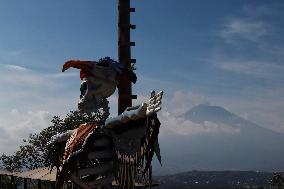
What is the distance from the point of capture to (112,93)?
932 centimetres

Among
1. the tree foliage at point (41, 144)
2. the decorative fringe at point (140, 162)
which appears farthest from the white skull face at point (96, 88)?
the tree foliage at point (41, 144)

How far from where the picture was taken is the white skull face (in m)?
8.97

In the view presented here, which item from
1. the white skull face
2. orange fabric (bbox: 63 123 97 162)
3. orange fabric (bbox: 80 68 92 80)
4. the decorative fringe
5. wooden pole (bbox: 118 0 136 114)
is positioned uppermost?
wooden pole (bbox: 118 0 136 114)

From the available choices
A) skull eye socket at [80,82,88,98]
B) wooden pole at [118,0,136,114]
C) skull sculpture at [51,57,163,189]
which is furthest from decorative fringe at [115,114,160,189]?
wooden pole at [118,0,136,114]

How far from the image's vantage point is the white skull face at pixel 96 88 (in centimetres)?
897

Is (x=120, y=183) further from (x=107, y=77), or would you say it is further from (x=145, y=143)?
(x=107, y=77)

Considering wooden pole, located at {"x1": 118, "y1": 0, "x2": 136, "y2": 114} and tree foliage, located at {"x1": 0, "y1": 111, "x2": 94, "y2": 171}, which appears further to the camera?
tree foliage, located at {"x1": 0, "y1": 111, "x2": 94, "y2": 171}

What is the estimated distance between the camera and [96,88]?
916cm

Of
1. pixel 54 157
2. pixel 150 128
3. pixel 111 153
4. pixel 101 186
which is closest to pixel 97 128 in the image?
pixel 111 153

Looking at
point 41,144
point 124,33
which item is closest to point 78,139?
point 124,33

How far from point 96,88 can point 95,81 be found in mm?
149

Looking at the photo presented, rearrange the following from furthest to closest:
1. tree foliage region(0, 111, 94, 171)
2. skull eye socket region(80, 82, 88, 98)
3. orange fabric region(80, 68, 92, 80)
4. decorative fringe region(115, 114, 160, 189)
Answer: tree foliage region(0, 111, 94, 171), skull eye socket region(80, 82, 88, 98), orange fabric region(80, 68, 92, 80), decorative fringe region(115, 114, 160, 189)

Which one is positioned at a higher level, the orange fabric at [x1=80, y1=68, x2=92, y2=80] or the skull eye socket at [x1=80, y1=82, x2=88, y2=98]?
the orange fabric at [x1=80, y1=68, x2=92, y2=80]

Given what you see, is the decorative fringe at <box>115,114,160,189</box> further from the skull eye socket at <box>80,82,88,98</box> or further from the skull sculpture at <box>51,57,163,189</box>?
the skull eye socket at <box>80,82,88,98</box>
